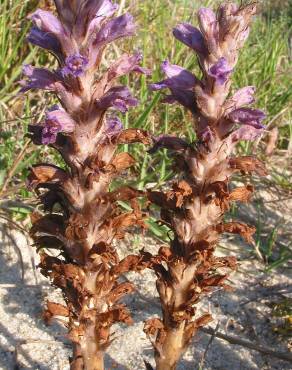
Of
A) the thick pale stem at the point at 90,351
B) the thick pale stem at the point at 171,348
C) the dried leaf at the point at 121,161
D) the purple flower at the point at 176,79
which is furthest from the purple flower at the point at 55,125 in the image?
the thick pale stem at the point at 171,348

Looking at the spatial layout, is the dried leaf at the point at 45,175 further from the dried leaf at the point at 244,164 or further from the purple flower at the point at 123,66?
the dried leaf at the point at 244,164

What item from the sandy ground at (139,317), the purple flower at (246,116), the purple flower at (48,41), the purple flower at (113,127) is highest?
the purple flower at (48,41)

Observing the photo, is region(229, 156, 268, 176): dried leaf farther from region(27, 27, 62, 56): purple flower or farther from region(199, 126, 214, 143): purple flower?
region(27, 27, 62, 56): purple flower

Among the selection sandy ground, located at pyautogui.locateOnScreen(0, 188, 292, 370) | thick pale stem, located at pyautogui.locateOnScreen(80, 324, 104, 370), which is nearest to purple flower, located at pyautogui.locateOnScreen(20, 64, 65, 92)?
thick pale stem, located at pyautogui.locateOnScreen(80, 324, 104, 370)

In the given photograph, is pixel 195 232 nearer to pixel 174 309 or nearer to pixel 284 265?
pixel 174 309

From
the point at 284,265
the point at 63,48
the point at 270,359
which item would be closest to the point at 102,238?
the point at 63,48

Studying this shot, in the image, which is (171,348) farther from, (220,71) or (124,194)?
(220,71)
